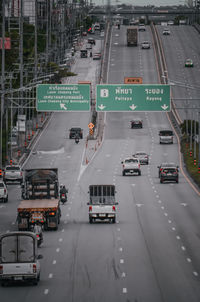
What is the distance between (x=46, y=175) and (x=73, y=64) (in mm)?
131490

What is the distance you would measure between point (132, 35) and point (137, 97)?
126 m

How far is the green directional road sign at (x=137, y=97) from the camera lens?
59.2m

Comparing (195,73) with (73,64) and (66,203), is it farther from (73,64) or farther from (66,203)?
(66,203)

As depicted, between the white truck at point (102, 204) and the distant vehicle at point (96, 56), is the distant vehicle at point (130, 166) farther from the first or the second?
the distant vehicle at point (96, 56)

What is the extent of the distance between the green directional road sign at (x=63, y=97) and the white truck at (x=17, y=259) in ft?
105

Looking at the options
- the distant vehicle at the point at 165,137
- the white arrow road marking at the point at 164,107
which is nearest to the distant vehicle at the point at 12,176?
the white arrow road marking at the point at 164,107

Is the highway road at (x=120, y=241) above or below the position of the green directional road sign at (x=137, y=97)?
below

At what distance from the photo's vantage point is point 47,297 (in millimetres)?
27312

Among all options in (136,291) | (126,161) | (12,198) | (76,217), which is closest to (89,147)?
(126,161)

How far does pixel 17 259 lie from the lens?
2852cm

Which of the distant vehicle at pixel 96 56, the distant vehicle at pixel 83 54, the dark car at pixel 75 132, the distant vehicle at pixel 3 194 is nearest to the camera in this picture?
the distant vehicle at pixel 3 194

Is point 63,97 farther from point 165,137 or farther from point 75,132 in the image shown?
point 75,132

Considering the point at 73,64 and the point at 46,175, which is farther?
the point at 73,64

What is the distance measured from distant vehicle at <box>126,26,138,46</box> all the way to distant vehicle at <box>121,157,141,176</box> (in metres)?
105
